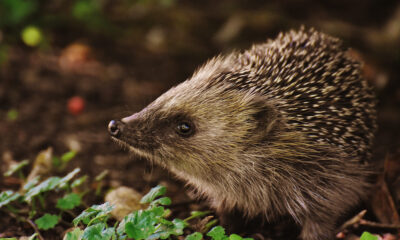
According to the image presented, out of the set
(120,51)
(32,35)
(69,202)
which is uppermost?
(32,35)

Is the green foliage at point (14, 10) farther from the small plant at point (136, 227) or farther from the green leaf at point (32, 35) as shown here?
the small plant at point (136, 227)

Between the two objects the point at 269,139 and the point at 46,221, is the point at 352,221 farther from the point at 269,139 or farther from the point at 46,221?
the point at 46,221

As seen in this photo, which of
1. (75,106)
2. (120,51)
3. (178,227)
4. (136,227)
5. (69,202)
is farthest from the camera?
(120,51)

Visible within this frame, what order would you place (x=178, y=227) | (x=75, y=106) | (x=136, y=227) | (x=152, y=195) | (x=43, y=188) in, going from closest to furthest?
(x=136, y=227) → (x=178, y=227) → (x=152, y=195) → (x=43, y=188) → (x=75, y=106)

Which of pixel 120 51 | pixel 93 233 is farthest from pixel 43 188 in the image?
pixel 120 51

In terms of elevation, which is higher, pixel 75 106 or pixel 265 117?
pixel 75 106

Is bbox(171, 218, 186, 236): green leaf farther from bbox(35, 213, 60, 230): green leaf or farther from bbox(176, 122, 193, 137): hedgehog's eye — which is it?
bbox(35, 213, 60, 230): green leaf

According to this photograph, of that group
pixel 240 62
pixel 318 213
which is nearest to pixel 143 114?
pixel 240 62

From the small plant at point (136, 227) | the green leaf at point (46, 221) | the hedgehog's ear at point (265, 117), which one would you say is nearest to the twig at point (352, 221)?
the hedgehog's ear at point (265, 117)

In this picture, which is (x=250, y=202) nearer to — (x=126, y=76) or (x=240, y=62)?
(x=240, y=62)
